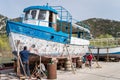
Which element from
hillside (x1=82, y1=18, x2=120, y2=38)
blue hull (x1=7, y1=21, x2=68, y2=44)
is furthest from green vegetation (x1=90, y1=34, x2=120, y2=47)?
hillside (x1=82, y1=18, x2=120, y2=38)

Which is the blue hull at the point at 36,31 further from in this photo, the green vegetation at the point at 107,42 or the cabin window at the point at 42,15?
the green vegetation at the point at 107,42

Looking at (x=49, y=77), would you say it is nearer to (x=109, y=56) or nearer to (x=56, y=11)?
(x=56, y=11)

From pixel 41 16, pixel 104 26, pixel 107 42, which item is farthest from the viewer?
pixel 104 26

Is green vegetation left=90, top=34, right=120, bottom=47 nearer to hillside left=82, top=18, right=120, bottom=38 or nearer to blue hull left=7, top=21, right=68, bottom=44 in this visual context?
blue hull left=7, top=21, right=68, bottom=44

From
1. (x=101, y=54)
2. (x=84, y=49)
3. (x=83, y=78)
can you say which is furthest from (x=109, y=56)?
(x=83, y=78)

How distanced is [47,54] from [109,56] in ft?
48.8

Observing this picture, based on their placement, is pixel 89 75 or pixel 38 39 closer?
pixel 38 39

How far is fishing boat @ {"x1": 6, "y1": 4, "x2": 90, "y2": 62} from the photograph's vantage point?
15.5 m

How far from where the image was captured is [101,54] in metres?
31.5

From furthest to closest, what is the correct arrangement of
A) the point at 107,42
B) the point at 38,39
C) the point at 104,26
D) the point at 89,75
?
the point at 104,26
the point at 107,42
the point at 89,75
the point at 38,39

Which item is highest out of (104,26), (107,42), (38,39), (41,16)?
(104,26)

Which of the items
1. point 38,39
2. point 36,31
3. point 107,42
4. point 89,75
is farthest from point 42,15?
point 107,42

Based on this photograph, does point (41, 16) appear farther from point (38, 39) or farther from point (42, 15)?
point (38, 39)

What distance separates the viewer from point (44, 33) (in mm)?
16531
